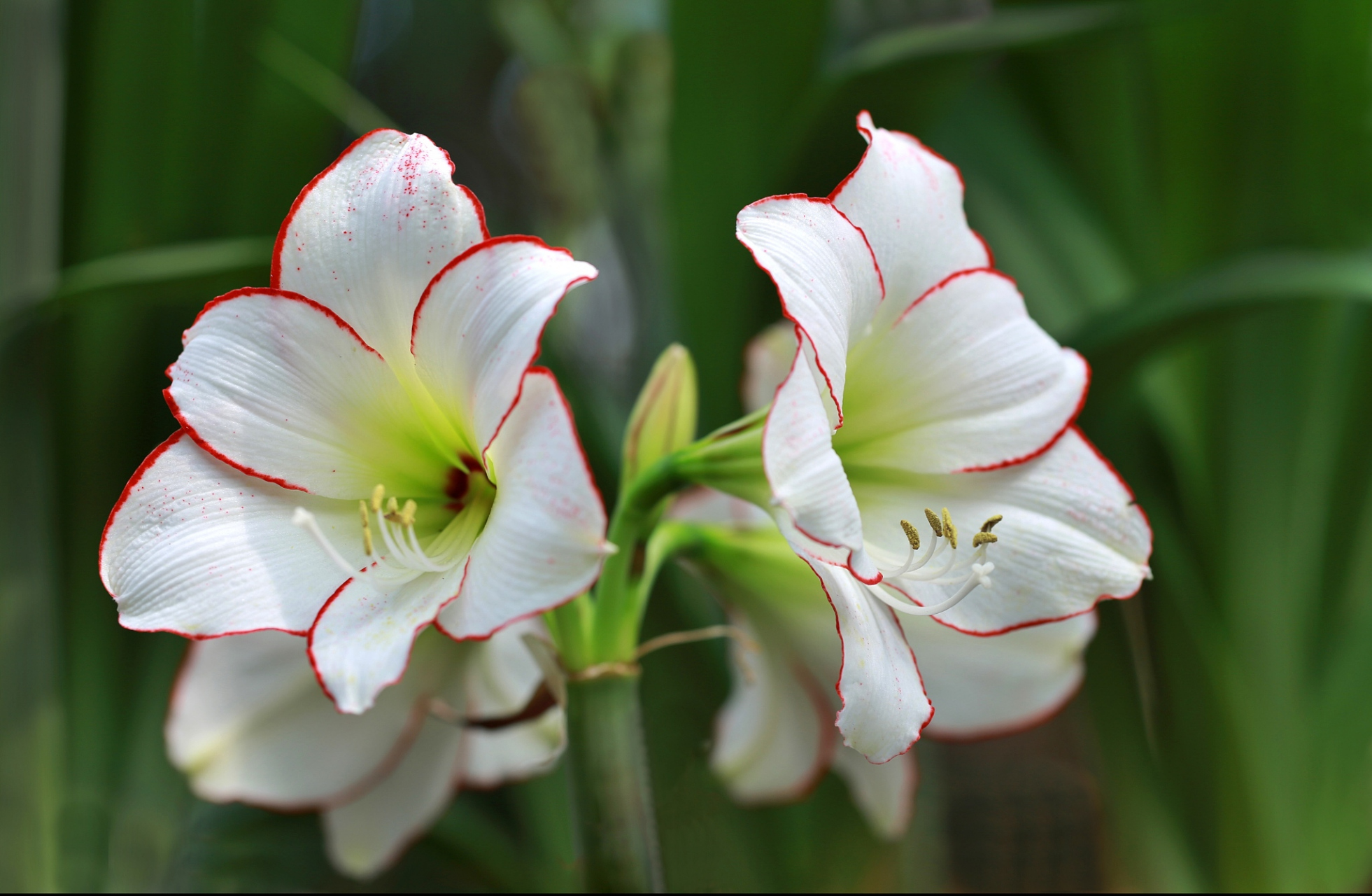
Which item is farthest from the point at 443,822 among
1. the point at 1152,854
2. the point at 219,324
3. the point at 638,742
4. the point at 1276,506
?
the point at 1276,506

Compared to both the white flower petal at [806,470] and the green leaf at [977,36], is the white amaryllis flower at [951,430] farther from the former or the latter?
the green leaf at [977,36]

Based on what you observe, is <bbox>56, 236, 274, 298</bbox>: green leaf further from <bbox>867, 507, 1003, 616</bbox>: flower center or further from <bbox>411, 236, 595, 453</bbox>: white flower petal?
<bbox>867, 507, 1003, 616</bbox>: flower center

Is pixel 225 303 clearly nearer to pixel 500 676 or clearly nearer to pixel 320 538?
pixel 320 538

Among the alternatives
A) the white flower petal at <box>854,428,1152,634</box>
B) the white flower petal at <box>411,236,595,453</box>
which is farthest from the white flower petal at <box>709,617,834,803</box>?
the white flower petal at <box>411,236,595,453</box>

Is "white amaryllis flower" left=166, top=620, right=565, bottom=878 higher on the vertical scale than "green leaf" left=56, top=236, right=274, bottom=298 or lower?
lower

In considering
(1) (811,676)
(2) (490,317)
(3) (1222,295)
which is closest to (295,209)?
(2) (490,317)
